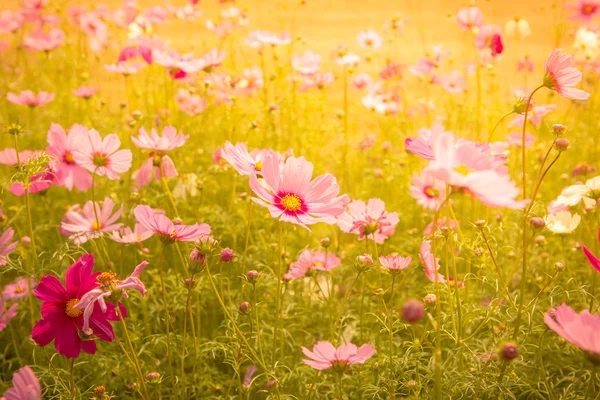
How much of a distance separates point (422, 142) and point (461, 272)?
729 millimetres

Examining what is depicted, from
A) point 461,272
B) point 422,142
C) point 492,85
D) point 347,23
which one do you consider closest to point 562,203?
point 422,142

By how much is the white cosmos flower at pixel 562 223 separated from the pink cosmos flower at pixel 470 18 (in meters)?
0.99

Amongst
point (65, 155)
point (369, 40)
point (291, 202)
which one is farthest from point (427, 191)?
point (369, 40)

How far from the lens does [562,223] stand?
1044 millimetres

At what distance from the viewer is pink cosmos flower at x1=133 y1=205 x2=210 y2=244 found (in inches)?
28.4

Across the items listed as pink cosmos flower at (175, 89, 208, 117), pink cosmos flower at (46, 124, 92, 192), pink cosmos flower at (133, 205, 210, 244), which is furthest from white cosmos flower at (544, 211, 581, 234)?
pink cosmos flower at (175, 89, 208, 117)

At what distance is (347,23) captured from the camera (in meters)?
4.35

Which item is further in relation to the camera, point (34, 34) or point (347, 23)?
point (347, 23)

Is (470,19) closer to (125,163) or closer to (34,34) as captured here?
(125,163)

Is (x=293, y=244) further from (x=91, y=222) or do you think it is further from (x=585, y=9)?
(x=585, y=9)

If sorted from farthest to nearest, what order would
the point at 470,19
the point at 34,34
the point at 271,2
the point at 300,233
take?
the point at 271,2 → the point at 34,34 → the point at 470,19 → the point at 300,233

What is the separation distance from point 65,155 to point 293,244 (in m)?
0.63

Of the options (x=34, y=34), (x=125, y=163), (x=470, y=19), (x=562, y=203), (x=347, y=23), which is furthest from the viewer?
(x=347, y=23)

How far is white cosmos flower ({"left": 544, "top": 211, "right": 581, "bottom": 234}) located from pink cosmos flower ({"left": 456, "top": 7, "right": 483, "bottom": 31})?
39.2 inches
